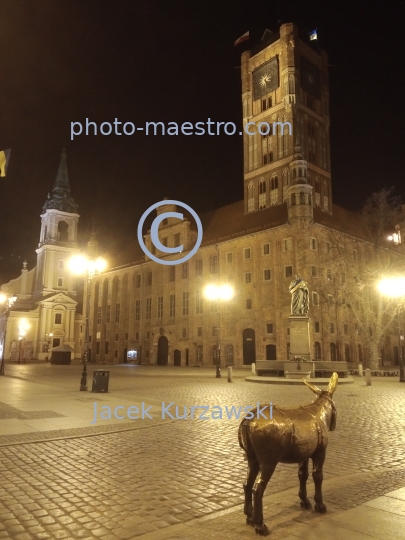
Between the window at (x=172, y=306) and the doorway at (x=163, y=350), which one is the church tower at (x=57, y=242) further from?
the window at (x=172, y=306)

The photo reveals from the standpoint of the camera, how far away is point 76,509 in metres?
5.20

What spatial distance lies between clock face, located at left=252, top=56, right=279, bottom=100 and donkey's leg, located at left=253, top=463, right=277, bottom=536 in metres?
61.1

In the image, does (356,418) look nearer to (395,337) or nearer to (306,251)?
(306,251)

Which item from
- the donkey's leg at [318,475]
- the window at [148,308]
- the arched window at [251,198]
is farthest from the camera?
the window at [148,308]

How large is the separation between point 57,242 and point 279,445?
76.6 metres

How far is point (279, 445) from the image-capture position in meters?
4.56

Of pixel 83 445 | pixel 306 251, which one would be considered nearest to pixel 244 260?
pixel 306 251

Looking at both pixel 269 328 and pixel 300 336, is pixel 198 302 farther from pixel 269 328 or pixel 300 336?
pixel 300 336

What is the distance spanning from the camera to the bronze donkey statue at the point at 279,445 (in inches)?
177

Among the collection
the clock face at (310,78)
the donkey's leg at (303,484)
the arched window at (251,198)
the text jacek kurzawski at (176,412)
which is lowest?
the text jacek kurzawski at (176,412)

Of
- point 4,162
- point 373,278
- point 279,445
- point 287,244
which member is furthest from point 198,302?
point 279,445

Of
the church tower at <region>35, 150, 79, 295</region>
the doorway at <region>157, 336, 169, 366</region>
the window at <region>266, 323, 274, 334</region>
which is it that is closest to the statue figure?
the window at <region>266, 323, 274, 334</region>

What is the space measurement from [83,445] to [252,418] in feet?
17.0

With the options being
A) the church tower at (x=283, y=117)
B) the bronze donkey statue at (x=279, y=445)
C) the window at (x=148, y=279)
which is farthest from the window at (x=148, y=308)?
the bronze donkey statue at (x=279, y=445)
